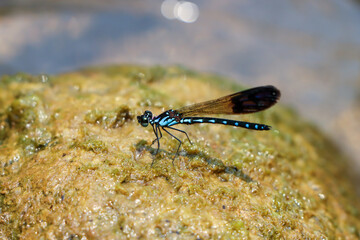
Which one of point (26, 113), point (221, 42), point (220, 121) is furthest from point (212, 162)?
point (221, 42)

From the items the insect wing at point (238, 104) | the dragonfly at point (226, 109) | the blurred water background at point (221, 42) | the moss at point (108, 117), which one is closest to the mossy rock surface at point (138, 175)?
the moss at point (108, 117)

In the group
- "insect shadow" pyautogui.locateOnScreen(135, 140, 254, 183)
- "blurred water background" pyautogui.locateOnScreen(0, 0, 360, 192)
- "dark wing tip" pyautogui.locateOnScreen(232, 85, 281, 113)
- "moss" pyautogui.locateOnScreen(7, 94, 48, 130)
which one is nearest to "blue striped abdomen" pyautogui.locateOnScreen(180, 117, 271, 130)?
"dark wing tip" pyautogui.locateOnScreen(232, 85, 281, 113)

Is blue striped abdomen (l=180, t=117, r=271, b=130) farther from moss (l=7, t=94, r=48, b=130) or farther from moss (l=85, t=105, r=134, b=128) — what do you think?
moss (l=7, t=94, r=48, b=130)

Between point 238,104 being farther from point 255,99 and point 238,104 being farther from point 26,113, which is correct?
point 26,113

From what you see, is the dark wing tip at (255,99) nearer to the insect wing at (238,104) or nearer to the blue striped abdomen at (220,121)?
the insect wing at (238,104)

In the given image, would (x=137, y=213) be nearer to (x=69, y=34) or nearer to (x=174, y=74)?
(x=174, y=74)
